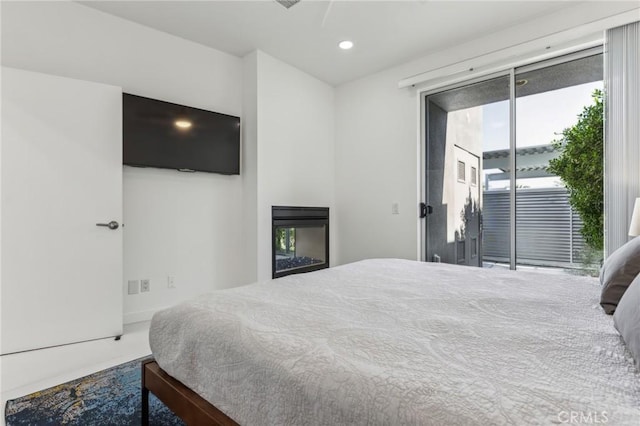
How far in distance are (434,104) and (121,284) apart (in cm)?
355

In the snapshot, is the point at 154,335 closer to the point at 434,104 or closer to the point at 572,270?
the point at 572,270

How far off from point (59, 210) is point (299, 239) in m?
2.25

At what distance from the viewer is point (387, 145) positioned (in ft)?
12.6

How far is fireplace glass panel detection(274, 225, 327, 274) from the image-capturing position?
362 centimetres

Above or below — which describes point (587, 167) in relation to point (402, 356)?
above

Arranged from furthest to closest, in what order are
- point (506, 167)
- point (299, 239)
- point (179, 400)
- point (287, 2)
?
point (299, 239) → point (506, 167) → point (287, 2) → point (179, 400)

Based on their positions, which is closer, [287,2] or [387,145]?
[287,2]

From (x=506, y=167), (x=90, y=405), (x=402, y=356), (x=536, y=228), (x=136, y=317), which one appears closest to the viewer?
(x=402, y=356)

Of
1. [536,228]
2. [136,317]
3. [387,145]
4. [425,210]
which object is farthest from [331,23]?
[136,317]

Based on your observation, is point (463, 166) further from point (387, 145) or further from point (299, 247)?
point (299, 247)

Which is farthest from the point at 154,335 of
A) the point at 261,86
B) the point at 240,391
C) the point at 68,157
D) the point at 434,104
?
the point at 434,104

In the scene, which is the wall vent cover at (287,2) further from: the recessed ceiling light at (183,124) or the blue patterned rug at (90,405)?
the blue patterned rug at (90,405)

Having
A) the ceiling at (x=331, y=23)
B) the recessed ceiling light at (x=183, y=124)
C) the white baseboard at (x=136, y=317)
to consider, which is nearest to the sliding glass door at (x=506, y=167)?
the ceiling at (x=331, y=23)

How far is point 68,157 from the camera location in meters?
2.50
